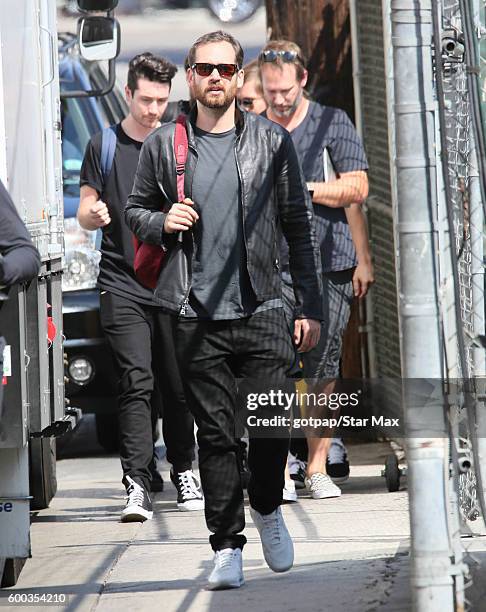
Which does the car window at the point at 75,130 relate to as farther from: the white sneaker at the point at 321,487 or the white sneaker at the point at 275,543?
the white sneaker at the point at 275,543

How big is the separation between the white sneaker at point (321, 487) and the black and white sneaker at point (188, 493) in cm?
57

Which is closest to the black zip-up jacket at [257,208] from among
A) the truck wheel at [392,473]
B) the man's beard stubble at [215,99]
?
the man's beard stubble at [215,99]

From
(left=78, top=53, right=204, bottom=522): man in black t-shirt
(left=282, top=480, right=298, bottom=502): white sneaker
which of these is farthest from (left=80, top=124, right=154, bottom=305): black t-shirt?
(left=282, top=480, right=298, bottom=502): white sneaker

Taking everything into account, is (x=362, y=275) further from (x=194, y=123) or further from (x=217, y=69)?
(x=217, y=69)

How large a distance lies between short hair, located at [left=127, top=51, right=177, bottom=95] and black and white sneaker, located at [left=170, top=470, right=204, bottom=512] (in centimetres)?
203

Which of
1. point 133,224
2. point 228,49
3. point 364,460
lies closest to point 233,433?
point 133,224

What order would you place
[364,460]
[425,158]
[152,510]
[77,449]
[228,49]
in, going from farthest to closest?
[77,449] → [364,460] → [152,510] → [228,49] → [425,158]

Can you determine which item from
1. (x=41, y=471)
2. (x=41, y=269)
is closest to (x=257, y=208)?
(x=41, y=269)

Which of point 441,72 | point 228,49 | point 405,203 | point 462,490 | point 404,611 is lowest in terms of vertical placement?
point 404,611

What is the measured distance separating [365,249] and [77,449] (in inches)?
139

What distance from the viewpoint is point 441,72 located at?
446 cm

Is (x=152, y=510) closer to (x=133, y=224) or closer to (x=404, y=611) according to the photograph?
(x=133, y=224)

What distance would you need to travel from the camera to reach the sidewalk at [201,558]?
543cm

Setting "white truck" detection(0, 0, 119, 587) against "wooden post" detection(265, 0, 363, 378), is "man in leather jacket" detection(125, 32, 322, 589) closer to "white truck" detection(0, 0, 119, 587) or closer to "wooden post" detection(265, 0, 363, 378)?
"white truck" detection(0, 0, 119, 587)
